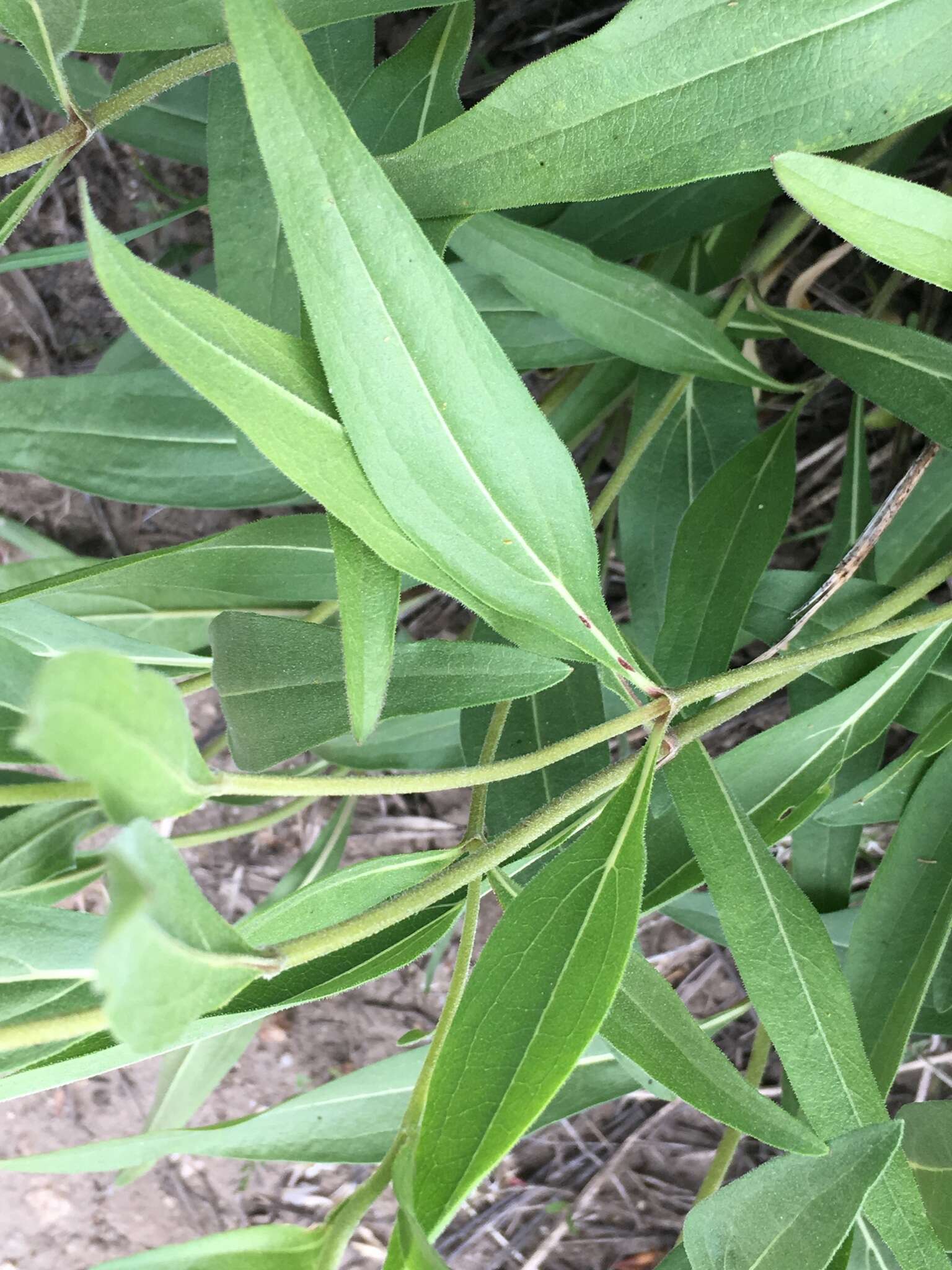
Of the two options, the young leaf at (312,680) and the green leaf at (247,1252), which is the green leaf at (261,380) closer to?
the young leaf at (312,680)

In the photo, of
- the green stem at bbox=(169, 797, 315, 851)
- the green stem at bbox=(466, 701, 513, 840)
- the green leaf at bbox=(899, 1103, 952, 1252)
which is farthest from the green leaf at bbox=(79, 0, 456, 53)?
the green leaf at bbox=(899, 1103, 952, 1252)

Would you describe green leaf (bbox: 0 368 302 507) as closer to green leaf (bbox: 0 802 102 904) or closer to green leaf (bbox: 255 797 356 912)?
green leaf (bbox: 0 802 102 904)

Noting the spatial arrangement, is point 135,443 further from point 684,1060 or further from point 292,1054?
point 292,1054

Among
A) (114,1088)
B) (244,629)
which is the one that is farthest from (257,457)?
(114,1088)

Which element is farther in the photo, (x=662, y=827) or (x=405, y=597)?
(x=405, y=597)

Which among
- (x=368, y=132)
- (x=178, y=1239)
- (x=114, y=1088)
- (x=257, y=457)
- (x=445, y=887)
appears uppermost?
(x=368, y=132)

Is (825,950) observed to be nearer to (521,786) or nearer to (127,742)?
(521,786)

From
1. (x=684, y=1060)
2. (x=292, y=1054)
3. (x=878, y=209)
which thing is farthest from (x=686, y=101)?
(x=292, y=1054)
